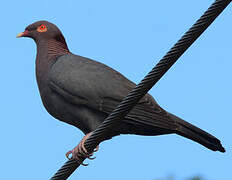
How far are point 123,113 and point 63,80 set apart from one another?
6.44 ft

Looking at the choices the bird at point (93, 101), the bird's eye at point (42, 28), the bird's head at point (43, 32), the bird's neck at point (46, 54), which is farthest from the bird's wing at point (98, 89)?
the bird's eye at point (42, 28)

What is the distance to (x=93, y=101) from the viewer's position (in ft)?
19.8

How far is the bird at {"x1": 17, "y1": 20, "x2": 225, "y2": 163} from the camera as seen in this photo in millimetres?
5859

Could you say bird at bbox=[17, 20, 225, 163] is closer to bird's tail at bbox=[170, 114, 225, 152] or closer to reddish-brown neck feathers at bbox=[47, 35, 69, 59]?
bird's tail at bbox=[170, 114, 225, 152]

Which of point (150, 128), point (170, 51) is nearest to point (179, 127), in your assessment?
point (150, 128)

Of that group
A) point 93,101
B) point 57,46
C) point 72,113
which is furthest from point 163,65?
point 57,46

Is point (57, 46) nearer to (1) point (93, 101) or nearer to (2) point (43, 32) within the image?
(2) point (43, 32)

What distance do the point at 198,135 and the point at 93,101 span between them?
120cm

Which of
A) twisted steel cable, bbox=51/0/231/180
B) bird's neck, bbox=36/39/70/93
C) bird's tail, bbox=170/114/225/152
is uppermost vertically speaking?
twisted steel cable, bbox=51/0/231/180

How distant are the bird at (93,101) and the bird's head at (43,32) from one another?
1.81 feet

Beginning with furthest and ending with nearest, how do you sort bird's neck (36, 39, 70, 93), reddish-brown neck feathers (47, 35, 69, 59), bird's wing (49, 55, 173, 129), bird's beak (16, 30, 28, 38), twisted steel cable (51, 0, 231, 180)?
bird's beak (16, 30, 28, 38)
reddish-brown neck feathers (47, 35, 69, 59)
bird's neck (36, 39, 70, 93)
bird's wing (49, 55, 173, 129)
twisted steel cable (51, 0, 231, 180)

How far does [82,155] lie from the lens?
17.6ft

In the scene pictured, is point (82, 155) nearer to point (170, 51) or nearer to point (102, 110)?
point (102, 110)

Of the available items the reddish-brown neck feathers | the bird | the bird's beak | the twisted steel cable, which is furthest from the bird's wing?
the twisted steel cable
